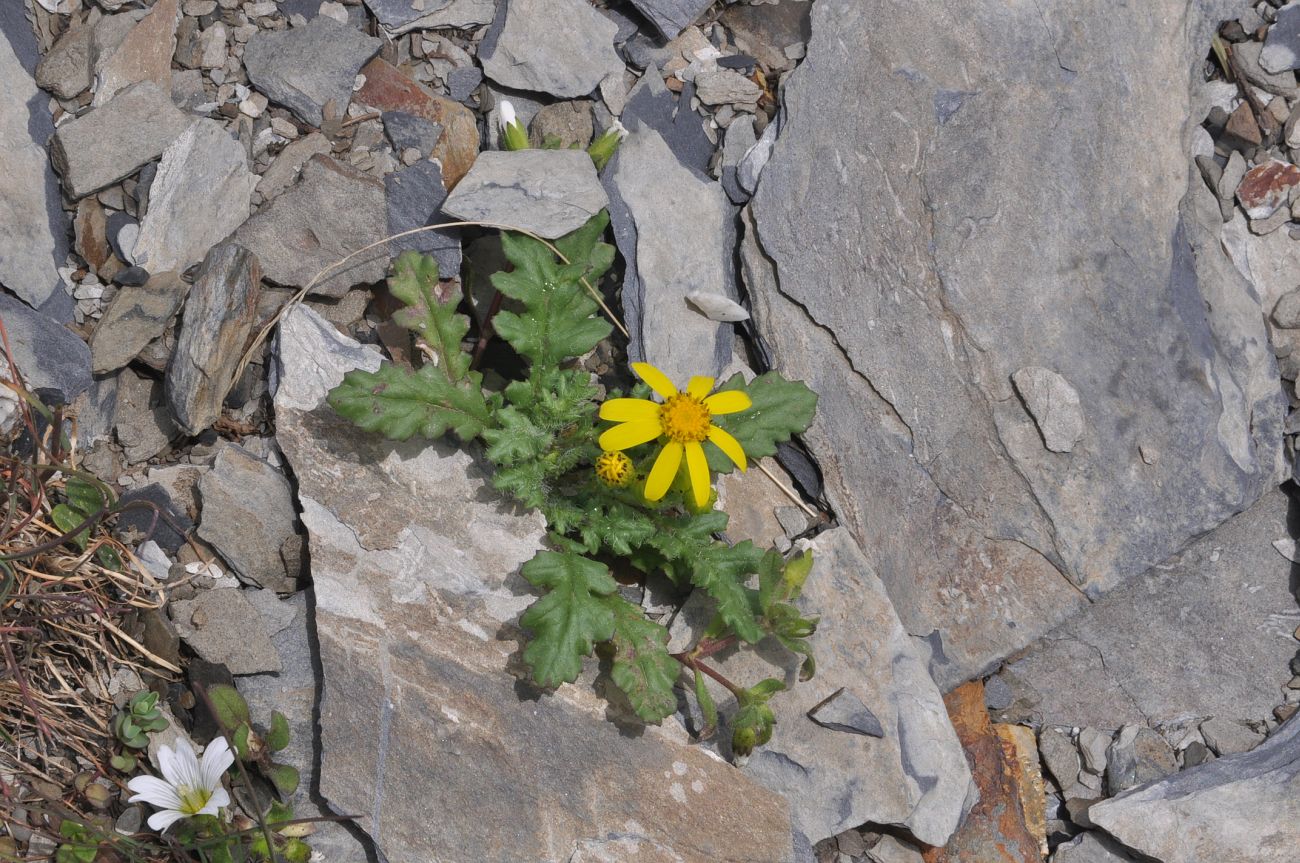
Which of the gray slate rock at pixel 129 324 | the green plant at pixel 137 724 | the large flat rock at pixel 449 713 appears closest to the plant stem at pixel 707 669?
the large flat rock at pixel 449 713

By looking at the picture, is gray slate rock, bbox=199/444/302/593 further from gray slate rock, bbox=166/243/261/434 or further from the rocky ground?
gray slate rock, bbox=166/243/261/434

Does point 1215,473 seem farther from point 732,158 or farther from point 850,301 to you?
point 732,158

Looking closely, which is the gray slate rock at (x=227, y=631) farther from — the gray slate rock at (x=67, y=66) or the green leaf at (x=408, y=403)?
the gray slate rock at (x=67, y=66)

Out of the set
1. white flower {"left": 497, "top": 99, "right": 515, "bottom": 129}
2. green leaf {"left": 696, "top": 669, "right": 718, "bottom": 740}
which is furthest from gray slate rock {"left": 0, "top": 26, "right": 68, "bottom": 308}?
green leaf {"left": 696, "top": 669, "right": 718, "bottom": 740}

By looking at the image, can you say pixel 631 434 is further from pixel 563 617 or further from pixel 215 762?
pixel 215 762

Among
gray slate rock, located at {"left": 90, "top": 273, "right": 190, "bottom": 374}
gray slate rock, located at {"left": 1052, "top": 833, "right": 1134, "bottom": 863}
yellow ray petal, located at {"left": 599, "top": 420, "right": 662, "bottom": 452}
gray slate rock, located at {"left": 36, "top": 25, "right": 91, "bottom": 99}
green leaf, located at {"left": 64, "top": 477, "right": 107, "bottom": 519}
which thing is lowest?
gray slate rock, located at {"left": 1052, "top": 833, "right": 1134, "bottom": 863}

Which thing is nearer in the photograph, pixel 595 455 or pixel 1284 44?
pixel 595 455

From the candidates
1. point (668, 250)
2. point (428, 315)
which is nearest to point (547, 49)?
point (668, 250)
